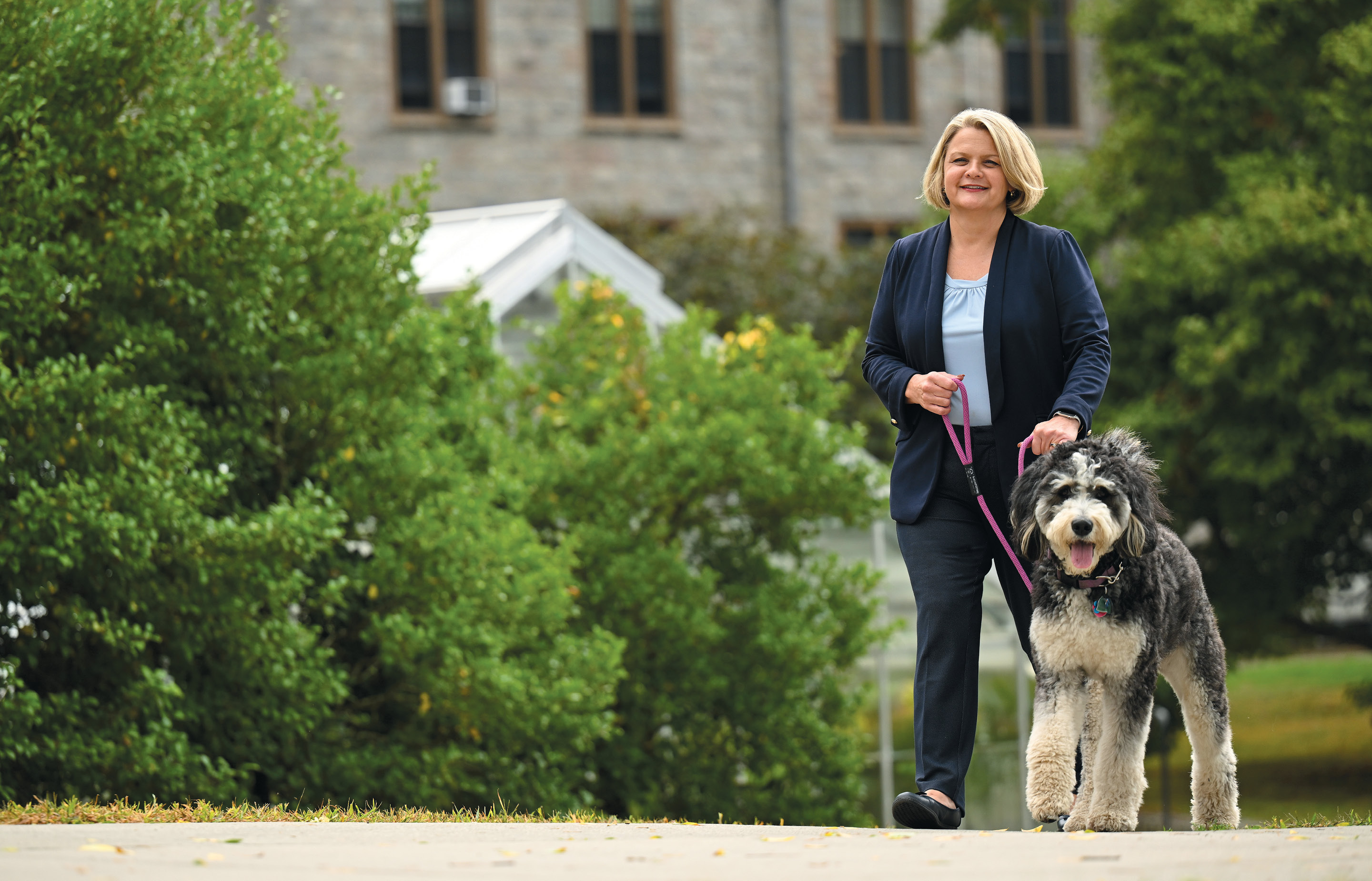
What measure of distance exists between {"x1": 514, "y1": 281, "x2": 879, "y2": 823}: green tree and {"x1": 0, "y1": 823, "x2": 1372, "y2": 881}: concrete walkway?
7108 mm

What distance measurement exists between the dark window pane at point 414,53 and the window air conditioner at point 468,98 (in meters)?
0.42

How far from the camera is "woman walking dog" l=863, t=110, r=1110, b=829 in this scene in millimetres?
5770

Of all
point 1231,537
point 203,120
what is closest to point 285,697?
point 203,120

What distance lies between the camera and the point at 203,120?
9.76m

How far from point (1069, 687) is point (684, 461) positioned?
7.33m

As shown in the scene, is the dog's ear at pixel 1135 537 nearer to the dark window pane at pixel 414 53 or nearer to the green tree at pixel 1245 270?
the green tree at pixel 1245 270

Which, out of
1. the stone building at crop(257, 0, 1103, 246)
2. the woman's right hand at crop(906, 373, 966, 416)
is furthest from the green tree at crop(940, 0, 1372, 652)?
the woman's right hand at crop(906, 373, 966, 416)

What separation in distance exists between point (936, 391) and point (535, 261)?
10.2m

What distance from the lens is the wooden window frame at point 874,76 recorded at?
93.6ft

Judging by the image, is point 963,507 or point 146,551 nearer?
point 963,507

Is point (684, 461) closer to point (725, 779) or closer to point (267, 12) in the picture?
point (725, 779)

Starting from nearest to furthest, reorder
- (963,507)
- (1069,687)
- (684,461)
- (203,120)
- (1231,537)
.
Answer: (1069,687) < (963,507) < (203,120) < (684,461) < (1231,537)

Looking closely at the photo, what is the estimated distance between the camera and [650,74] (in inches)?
1089

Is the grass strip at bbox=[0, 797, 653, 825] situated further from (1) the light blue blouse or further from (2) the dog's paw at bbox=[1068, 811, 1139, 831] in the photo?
(1) the light blue blouse
